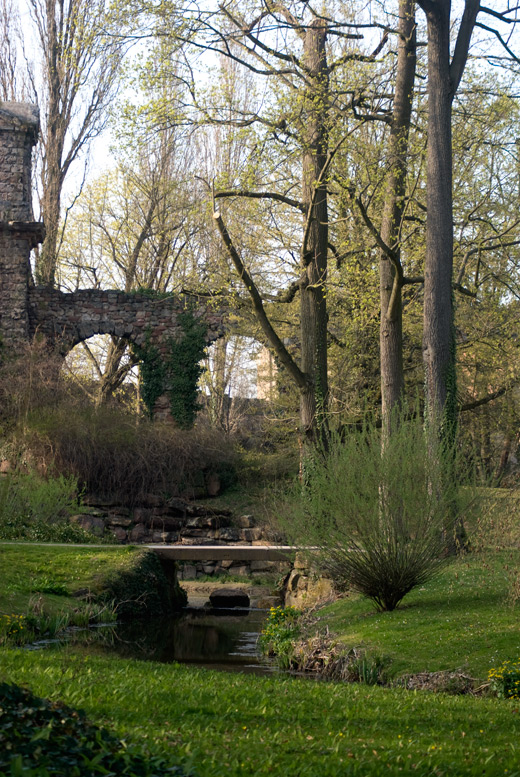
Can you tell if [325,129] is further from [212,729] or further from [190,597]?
[212,729]

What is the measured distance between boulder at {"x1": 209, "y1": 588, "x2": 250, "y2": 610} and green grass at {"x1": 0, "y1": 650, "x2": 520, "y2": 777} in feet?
29.2

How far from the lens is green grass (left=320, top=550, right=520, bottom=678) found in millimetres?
8336

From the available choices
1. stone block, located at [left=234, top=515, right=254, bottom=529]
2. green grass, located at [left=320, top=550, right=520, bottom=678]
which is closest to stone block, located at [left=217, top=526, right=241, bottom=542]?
stone block, located at [left=234, top=515, right=254, bottom=529]

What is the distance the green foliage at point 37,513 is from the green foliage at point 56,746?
12.1 meters

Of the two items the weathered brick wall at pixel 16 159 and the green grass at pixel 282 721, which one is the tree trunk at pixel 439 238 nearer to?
the green grass at pixel 282 721

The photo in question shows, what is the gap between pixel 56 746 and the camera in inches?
145

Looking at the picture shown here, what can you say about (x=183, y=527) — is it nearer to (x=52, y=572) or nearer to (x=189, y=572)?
(x=189, y=572)

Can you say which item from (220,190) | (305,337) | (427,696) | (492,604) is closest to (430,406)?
(305,337)

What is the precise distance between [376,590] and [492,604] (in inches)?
56.2

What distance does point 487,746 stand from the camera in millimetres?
Result: 5094

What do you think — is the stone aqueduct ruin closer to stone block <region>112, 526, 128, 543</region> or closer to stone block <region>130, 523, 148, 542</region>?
stone block <region>112, 526, 128, 543</region>

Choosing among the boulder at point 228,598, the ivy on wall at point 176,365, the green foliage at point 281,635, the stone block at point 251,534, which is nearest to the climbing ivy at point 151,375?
the ivy on wall at point 176,365

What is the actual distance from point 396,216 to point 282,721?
11023 mm

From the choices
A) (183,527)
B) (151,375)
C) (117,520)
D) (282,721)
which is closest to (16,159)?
(151,375)
